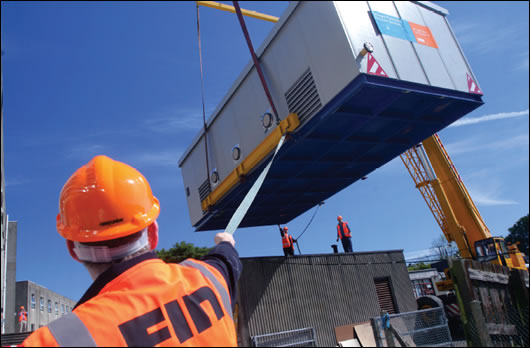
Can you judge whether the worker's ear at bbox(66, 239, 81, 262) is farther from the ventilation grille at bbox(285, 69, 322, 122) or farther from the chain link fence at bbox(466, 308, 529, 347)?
the chain link fence at bbox(466, 308, 529, 347)

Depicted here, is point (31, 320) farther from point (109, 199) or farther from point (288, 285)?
point (109, 199)

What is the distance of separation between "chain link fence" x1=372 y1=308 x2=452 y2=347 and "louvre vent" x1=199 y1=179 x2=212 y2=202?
513 cm

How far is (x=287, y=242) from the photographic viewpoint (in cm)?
1345

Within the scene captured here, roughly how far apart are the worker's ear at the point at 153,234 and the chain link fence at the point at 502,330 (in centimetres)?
596

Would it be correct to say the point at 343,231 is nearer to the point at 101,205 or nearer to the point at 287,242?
the point at 287,242

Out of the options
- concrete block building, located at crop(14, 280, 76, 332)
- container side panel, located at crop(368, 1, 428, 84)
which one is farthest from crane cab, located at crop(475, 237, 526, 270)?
concrete block building, located at crop(14, 280, 76, 332)

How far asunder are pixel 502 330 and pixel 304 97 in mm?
5201

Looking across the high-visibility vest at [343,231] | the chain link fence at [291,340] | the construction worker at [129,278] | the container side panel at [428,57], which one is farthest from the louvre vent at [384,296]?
the construction worker at [129,278]

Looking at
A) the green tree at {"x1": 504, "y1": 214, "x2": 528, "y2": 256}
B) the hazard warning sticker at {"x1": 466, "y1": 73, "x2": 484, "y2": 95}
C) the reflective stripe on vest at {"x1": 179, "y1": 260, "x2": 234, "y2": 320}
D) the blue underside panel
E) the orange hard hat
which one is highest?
the green tree at {"x1": 504, "y1": 214, "x2": 528, "y2": 256}

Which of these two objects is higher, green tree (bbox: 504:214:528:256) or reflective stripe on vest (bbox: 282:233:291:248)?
green tree (bbox: 504:214:528:256)

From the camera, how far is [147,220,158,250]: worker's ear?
1670 millimetres

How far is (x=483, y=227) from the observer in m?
14.8

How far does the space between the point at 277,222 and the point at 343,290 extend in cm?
364

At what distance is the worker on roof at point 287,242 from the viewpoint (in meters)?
13.4
